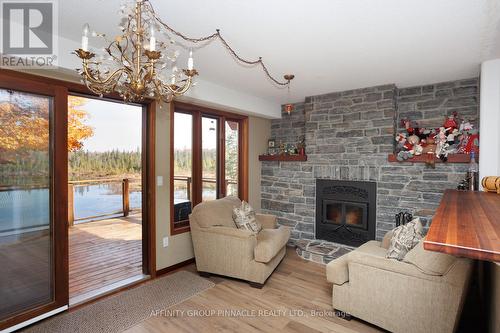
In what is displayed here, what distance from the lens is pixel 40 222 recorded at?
252 centimetres

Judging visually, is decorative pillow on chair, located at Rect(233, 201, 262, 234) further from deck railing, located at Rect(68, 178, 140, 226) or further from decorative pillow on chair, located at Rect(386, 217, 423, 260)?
deck railing, located at Rect(68, 178, 140, 226)

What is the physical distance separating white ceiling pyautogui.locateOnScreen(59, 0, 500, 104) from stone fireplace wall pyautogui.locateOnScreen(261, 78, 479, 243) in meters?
0.49

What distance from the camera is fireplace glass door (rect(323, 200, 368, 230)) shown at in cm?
416

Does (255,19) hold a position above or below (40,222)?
above

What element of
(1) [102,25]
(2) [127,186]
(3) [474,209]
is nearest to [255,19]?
(1) [102,25]

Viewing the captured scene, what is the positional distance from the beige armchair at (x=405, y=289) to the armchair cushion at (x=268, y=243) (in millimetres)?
751

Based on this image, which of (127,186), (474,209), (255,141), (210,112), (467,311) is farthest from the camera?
(127,186)

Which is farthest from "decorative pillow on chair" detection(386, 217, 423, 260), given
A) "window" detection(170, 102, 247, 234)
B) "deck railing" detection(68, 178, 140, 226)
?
"deck railing" detection(68, 178, 140, 226)

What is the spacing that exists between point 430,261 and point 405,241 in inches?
12.0

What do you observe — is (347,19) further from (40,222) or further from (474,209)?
(40,222)

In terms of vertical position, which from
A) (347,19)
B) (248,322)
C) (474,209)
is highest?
(347,19)

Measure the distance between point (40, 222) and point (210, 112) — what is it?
2547mm

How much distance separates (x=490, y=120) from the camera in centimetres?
270

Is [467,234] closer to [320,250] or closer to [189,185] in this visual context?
[320,250]
